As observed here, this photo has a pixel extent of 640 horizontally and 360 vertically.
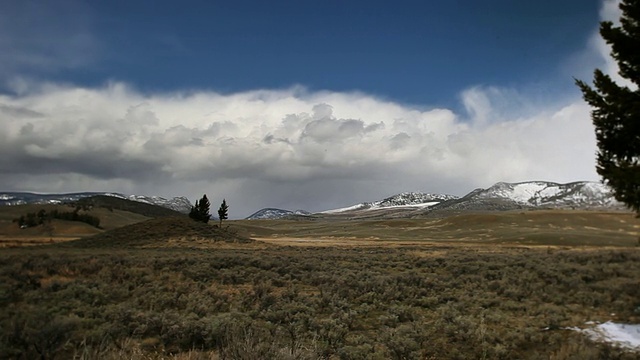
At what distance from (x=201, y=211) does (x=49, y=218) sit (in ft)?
165

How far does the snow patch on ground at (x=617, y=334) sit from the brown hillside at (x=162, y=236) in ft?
133

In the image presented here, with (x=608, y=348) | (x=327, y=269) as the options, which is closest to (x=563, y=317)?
(x=608, y=348)

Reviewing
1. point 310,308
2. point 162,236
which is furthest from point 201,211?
point 310,308

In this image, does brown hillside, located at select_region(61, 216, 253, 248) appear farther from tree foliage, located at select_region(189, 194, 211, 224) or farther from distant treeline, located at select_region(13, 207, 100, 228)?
distant treeline, located at select_region(13, 207, 100, 228)

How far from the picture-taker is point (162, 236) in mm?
49125

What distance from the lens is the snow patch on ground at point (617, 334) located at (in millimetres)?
10406

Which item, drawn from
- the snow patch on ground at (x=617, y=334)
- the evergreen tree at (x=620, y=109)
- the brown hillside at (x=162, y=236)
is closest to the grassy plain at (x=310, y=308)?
the snow patch on ground at (x=617, y=334)

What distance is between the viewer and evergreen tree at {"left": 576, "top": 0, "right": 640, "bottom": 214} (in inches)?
517

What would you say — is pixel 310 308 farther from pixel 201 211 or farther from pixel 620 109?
pixel 201 211

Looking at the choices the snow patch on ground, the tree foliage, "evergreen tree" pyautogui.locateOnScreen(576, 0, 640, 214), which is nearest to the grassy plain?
the snow patch on ground

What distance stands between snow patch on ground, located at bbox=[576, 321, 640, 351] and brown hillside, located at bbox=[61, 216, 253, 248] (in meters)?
40.5

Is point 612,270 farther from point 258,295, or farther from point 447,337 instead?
point 258,295

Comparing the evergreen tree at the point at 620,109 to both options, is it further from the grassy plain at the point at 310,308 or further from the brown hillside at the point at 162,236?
the brown hillside at the point at 162,236

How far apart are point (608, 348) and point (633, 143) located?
25.0 ft
